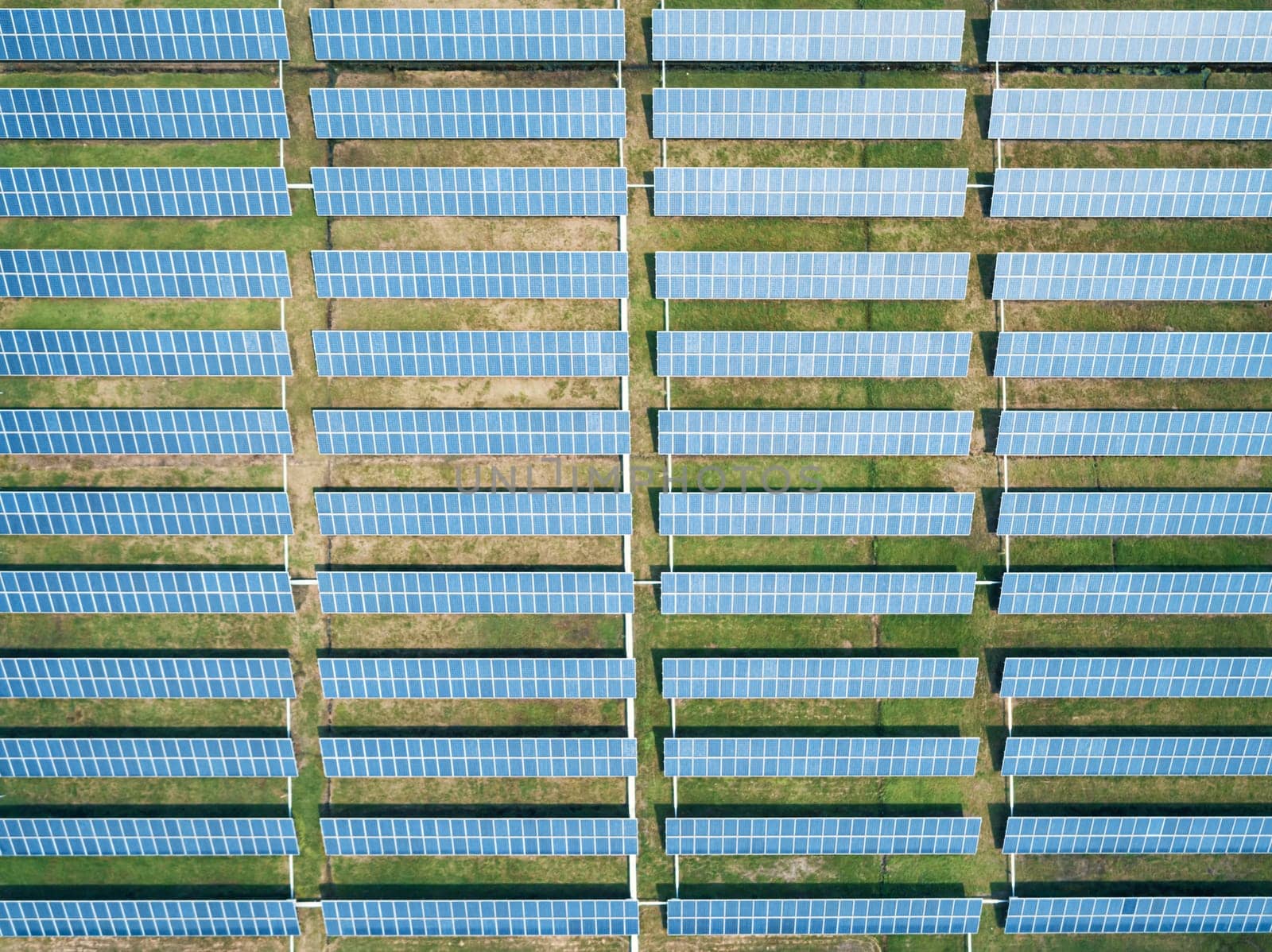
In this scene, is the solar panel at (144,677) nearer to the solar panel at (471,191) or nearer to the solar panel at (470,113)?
the solar panel at (471,191)

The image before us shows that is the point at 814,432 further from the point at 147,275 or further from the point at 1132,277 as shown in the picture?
Result: the point at 147,275

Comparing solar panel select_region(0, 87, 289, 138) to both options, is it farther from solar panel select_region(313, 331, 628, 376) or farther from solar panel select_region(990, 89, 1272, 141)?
solar panel select_region(990, 89, 1272, 141)

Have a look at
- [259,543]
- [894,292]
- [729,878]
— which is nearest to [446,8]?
[894,292]

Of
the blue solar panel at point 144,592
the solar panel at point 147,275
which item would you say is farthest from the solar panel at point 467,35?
the blue solar panel at point 144,592

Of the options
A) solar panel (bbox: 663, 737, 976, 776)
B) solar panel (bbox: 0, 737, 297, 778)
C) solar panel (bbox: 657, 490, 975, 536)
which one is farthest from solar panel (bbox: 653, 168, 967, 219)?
solar panel (bbox: 0, 737, 297, 778)

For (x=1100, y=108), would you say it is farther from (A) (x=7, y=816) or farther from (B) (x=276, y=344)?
(A) (x=7, y=816)
